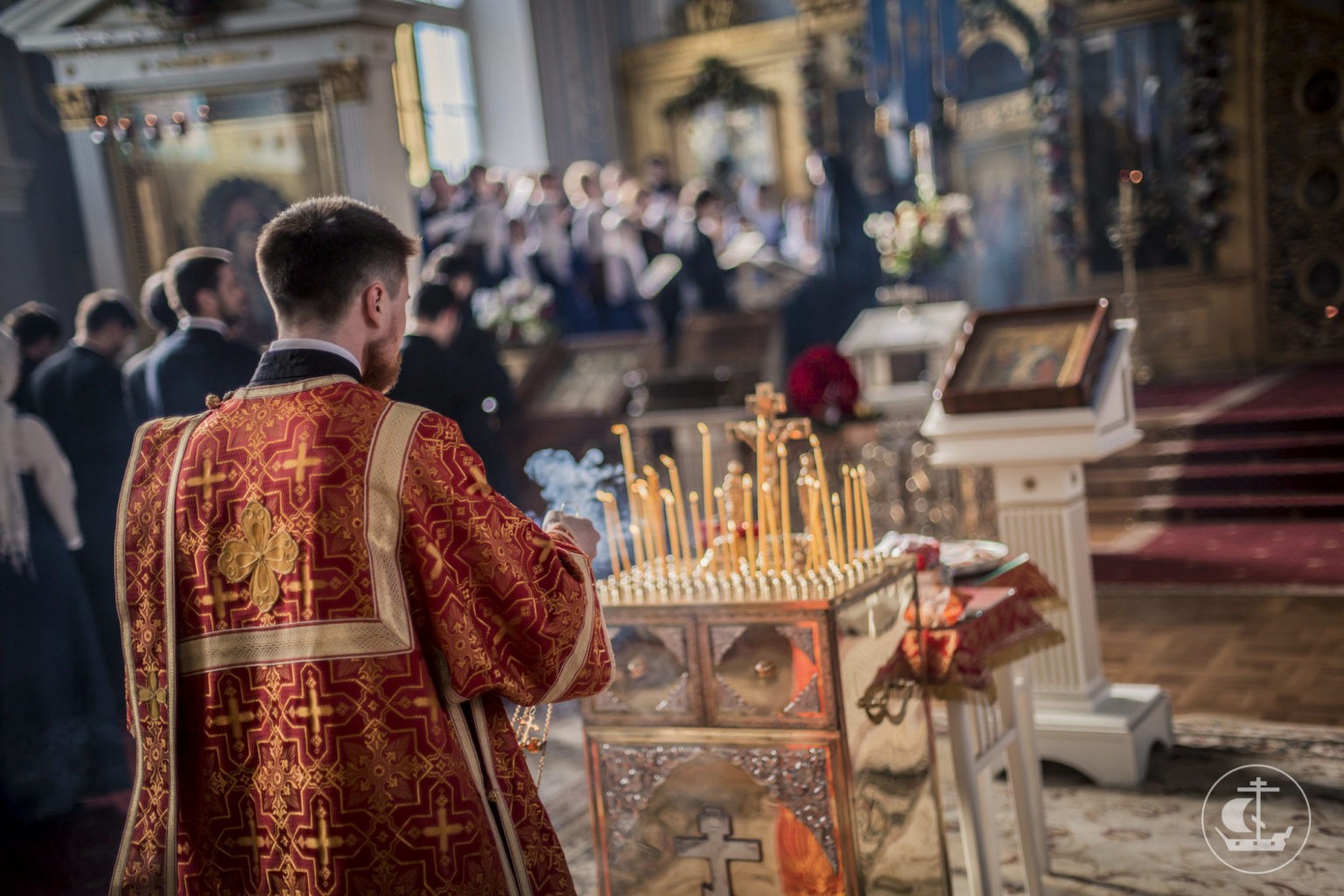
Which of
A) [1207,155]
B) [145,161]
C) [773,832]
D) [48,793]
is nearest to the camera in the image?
[773,832]

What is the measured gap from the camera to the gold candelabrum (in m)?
2.74

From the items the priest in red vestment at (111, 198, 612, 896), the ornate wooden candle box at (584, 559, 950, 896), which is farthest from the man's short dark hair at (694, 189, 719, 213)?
the priest in red vestment at (111, 198, 612, 896)

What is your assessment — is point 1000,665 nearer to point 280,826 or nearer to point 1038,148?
point 280,826

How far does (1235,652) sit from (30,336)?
475cm

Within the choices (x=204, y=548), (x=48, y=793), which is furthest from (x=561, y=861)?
(x=48, y=793)

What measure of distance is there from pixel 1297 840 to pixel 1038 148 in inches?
381

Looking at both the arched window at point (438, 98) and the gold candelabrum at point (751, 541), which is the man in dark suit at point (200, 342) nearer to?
the gold candelabrum at point (751, 541)

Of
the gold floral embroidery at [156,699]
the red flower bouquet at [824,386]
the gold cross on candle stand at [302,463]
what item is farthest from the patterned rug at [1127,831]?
the gold cross on candle stand at [302,463]

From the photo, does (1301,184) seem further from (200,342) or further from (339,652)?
(339,652)

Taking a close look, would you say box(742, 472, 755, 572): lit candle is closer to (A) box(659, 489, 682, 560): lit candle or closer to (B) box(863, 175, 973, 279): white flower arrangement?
(A) box(659, 489, 682, 560): lit candle

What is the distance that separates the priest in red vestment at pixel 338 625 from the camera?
1.88 m

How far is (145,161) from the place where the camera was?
521cm

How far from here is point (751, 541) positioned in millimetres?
2896

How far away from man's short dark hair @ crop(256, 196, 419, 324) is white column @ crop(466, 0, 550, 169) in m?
13.1
